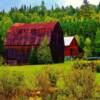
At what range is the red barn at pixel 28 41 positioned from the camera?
239 ft

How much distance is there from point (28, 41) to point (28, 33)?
6.27ft

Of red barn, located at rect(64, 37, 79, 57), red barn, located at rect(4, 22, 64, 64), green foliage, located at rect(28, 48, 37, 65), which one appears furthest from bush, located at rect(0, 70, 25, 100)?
red barn, located at rect(64, 37, 79, 57)

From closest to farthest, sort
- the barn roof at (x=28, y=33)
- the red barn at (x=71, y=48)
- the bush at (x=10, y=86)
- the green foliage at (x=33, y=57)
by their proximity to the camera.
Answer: the bush at (x=10, y=86) → the green foliage at (x=33, y=57) → the barn roof at (x=28, y=33) → the red barn at (x=71, y=48)

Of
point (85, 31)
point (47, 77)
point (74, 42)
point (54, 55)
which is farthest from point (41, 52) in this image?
point (85, 31)

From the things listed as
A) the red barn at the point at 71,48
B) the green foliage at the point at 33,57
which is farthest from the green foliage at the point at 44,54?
the red barn at the point at 71,48

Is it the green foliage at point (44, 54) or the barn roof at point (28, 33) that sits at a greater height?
the barn roof at point (28, 33)

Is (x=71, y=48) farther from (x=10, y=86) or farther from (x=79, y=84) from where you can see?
(x=10, y=86)

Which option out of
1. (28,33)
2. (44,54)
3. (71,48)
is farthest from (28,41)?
(71,48)

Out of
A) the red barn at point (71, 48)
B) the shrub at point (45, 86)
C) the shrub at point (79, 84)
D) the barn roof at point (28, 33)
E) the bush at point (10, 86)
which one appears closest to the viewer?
the bush at point (10, 86)

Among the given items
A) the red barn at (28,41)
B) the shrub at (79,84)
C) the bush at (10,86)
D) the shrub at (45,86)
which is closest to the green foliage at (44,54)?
the red barn at (28,41)

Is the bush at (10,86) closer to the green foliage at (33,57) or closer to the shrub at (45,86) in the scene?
the shrub at (45,86)

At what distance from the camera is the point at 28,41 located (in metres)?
74.1

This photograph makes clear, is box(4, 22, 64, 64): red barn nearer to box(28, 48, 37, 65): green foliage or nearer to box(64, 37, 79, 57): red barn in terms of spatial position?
box(28, 48, 37, 65): green foliage

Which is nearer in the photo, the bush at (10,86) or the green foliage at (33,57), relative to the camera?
the bush at (10,86)
